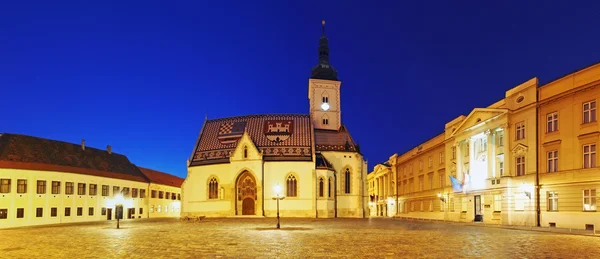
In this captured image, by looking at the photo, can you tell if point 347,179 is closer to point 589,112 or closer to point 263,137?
point 263,137

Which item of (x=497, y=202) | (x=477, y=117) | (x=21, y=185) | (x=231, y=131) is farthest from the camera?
(x=231, y=131)

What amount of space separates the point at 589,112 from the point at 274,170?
38.5m

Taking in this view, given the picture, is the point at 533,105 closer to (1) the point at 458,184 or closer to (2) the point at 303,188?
(1) the point at 458,184

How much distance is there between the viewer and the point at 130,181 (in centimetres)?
6819

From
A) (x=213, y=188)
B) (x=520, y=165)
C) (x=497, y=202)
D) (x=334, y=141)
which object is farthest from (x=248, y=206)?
(x=520, y=165)

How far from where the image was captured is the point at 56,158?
56.5 metres

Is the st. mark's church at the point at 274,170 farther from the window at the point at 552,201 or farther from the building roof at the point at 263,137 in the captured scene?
the window at the point at 552,201

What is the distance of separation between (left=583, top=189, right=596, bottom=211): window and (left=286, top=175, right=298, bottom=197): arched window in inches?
1421


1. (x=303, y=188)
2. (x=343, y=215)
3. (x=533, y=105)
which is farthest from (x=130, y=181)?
(x=533, y=105)

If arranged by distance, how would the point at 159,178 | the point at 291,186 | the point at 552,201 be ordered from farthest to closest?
the point at 159,178 → the point at 291,186 → the point at 552,201

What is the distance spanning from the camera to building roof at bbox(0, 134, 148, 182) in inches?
2004

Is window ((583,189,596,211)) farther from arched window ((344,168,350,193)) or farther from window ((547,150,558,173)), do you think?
arched window ((344,168,350,193))

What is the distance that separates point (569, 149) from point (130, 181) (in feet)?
175

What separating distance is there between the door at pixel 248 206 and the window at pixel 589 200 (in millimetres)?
39502
